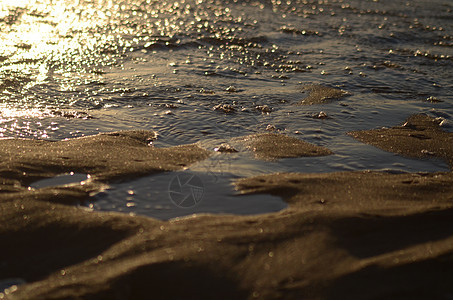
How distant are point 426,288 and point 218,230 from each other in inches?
36.3

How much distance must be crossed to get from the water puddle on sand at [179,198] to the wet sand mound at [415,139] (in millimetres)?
1539

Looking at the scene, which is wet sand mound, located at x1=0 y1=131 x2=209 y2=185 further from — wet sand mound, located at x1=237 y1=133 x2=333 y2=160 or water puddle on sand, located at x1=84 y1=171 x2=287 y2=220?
wet sand mound, located at x1=237 y1=133 x2=333 y2=160

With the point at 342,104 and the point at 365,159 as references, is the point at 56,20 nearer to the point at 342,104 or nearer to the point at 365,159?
the point at 342,104

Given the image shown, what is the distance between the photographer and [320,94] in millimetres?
5125

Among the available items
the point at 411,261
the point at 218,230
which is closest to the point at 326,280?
the point at 411,261

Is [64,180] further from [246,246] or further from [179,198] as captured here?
[246,246]

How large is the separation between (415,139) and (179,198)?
2274 millimetres

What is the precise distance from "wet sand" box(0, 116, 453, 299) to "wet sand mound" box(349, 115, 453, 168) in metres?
0.85

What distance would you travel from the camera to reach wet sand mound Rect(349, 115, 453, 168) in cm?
365

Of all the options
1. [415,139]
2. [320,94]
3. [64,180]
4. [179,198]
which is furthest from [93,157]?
[320,94]

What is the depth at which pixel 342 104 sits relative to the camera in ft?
15.9

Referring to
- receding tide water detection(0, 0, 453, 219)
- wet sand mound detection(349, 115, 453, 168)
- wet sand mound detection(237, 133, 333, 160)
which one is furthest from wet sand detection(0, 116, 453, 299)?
wet sand mound detection(349, 115, 453, 168)

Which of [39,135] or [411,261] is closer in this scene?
[411,261]

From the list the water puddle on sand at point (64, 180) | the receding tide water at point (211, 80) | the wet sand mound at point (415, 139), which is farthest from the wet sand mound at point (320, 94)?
the water puddle on sand at point (64, 180)
